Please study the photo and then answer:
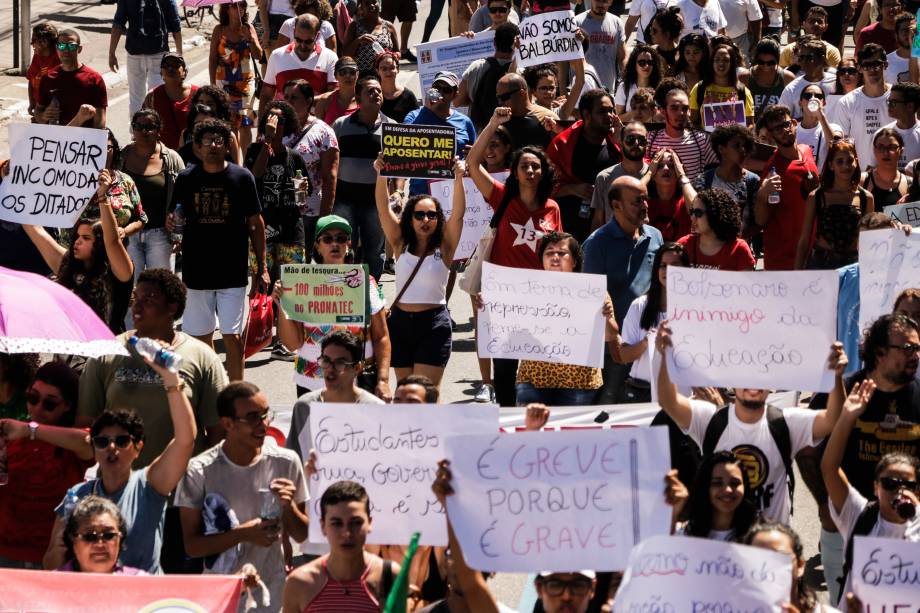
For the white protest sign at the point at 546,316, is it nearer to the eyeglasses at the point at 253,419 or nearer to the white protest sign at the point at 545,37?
the eyeglasses at the point at 253,419

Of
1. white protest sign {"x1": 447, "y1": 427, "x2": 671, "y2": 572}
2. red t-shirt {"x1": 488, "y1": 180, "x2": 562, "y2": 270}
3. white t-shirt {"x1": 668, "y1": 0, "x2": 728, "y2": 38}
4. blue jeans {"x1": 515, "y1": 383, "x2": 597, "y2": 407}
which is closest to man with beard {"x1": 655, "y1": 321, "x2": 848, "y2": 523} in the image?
white protest sign {"x1": 447, "y1": 427, "x2": 671, "y2": 572}

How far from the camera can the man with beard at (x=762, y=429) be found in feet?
23.9

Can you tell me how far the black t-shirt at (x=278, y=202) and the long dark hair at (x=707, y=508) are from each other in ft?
17.9

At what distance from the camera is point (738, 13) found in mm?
16797

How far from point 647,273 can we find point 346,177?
3.50 m

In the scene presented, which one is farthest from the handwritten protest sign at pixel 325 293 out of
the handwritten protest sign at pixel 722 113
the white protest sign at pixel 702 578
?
the handwritten protest sign at pixel 722 113

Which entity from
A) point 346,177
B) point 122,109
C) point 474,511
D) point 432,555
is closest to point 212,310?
point 346,177

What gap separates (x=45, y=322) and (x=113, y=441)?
69 centimetres

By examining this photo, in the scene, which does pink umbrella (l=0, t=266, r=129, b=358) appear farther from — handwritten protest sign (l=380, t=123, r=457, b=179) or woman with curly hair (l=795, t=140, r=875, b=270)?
woman with curly hair (l=795, t=140, r=875, b=270)

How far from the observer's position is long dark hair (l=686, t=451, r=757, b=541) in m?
6.77

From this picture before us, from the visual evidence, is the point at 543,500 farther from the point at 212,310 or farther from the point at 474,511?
the point at 212,310

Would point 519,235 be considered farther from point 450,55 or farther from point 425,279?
point 450,55

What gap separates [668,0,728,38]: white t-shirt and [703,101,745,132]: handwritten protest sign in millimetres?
3338

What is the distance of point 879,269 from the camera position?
9.21 metres
